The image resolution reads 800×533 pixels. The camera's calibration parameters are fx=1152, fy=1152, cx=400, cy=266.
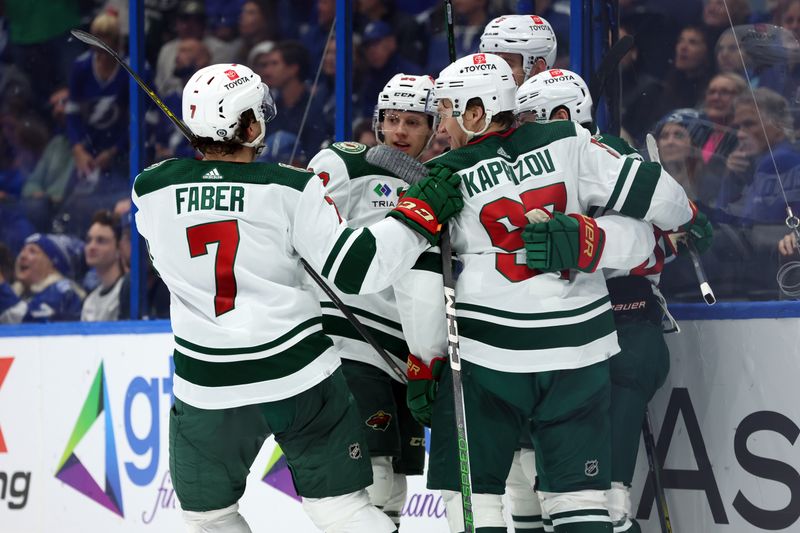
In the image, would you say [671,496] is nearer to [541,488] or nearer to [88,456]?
[541,488]

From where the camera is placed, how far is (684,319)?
3170mm

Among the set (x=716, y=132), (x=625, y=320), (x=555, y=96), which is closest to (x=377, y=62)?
(x=716, y=132)

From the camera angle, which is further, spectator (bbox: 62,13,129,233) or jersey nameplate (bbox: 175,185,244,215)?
spectator (bbox: 62,13,129,233)

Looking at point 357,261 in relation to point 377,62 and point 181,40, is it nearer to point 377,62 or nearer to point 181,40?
point 377,62

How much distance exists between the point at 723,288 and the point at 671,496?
61 centimetres

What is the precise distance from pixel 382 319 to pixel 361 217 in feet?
0.87

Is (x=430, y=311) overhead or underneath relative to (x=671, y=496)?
overhead

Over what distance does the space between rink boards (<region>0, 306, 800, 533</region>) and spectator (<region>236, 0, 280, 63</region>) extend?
1.74 metres

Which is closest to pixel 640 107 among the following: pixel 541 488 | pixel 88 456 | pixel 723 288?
pixel 723 288

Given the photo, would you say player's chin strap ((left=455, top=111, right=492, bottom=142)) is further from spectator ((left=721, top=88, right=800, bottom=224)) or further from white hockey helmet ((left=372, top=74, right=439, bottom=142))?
spectator ((left=721, top=88, right=800, bottom=224))

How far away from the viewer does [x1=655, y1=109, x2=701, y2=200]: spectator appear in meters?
3.54

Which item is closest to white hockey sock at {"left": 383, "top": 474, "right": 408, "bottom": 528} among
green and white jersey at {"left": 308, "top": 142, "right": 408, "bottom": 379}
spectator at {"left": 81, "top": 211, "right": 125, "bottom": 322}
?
green and white jersey at {"left": 308, "top": 142, "right": 408, "bottom": 379}

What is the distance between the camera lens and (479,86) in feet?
8.26

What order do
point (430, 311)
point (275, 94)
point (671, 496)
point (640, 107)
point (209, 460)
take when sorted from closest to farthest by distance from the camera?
point (209, 460)
point (430, 311)
point (671, 496)
point (640, 107)
point (275, 94)
